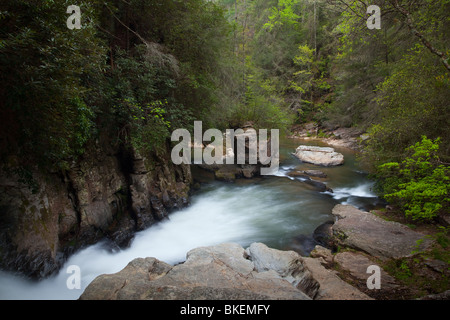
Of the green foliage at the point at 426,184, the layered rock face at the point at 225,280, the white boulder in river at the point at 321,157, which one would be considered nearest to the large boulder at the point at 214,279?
the layered rock face at the point at 225,280

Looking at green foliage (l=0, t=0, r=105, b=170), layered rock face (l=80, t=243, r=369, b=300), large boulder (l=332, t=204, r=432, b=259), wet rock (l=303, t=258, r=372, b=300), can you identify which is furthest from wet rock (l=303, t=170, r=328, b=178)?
green foliage (l=0, t=0, r=105, b=170)

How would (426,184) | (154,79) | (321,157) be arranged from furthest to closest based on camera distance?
(321,157) → (154,79) → (426,184)

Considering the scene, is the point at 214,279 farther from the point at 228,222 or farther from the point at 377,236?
the point at 228,222

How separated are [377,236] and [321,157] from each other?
9.96m

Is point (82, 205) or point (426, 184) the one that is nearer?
point (426, 184)

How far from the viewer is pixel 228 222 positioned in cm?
806

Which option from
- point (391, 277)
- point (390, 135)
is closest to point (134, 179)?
point (391, 277)

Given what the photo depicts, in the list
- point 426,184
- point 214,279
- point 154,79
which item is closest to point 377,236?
point 426,184

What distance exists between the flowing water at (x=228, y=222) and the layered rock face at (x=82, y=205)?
313 mm

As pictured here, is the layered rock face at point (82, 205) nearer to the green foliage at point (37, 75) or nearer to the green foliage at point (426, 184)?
the green foliage at point (37, 75)

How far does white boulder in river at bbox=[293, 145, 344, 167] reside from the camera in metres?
14.1

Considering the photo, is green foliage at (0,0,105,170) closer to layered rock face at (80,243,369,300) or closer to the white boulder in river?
layered rock face at (80,243,369,300)

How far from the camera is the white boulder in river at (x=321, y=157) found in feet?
46.1

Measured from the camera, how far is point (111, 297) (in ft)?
9.65
